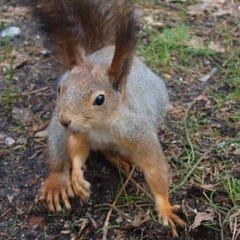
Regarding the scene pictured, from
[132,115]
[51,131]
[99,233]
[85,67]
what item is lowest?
[99,233]

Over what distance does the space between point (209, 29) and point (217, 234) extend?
5.57 ft

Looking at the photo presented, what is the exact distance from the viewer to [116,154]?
2551 millimetres

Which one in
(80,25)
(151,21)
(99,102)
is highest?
(80,25)

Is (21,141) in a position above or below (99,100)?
below

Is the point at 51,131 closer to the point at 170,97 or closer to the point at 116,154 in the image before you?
the point at 116,154

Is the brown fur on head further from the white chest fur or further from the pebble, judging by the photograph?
the pebble

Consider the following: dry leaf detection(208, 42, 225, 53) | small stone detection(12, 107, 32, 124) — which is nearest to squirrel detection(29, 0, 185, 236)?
small stone detection(12, 107, 32, 124)

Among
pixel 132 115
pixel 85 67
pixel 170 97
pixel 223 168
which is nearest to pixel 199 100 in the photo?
pixel 170 97

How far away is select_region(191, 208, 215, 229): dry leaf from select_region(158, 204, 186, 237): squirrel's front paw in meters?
0.05

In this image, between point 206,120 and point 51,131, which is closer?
point 51,131

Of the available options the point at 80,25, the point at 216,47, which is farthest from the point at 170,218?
the point at 216,47

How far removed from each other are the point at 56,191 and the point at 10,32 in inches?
57.0

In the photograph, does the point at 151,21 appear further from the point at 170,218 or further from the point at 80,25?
the point at 170,218

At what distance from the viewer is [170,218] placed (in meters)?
2.23
